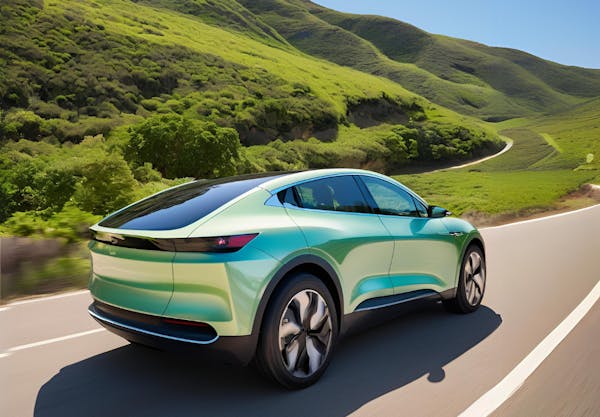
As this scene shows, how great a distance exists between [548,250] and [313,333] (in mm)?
8373

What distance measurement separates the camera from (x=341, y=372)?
418cm

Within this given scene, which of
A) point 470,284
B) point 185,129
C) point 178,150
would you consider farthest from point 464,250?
point 185,129

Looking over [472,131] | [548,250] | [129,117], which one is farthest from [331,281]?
[472,131]

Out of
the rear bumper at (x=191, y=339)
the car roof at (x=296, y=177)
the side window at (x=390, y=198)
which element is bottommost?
the rear bumper at (x=191, y=339)

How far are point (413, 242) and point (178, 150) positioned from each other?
3683cm

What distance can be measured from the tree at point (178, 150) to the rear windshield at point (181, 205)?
35.7 meters

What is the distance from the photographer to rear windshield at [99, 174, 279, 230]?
3748mm

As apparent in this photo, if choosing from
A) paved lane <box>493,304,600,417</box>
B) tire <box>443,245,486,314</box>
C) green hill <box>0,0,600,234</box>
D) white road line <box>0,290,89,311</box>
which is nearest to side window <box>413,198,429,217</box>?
tire <box>443,245,486,314</box>

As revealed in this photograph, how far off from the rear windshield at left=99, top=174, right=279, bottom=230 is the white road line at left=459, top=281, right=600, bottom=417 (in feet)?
6.48

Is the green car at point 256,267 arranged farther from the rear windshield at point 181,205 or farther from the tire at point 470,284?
the tire at point 470,284

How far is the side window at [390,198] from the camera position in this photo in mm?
4898

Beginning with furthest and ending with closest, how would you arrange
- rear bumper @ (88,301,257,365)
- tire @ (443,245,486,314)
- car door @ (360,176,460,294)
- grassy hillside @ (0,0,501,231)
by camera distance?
grassy hillside @ (0,0,501,231), tire @ (443,245,486,314), car door @ (360,176,460,294), rear bumper @ (88,301,257,365)

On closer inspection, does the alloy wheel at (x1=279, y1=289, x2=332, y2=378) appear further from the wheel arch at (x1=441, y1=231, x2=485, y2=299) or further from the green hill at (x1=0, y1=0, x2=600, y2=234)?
the green hill at (x1=0, y1=0, x2=600, y2=234)

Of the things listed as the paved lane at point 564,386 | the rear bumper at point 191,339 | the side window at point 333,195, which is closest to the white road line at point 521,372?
the paved lane at point 564,386
